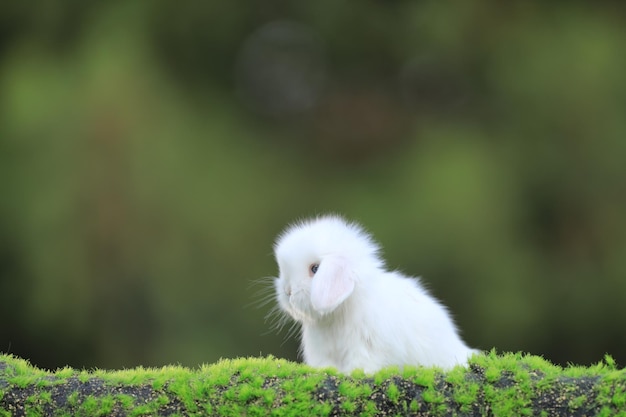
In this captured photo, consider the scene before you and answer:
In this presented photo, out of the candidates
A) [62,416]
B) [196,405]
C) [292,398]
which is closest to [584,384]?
[292,398]

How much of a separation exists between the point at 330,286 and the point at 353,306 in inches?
5.1

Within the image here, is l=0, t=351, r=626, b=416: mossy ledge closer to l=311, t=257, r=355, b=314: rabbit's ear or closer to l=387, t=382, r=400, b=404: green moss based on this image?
l=387, t=382, r=400, b=404: green moss

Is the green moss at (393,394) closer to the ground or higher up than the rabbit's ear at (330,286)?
closer to the ground

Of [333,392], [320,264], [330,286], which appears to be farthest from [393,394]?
[320,264]

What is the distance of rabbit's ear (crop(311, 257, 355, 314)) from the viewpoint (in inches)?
94.0

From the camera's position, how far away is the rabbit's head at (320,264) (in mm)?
2408

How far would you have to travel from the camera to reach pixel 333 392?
2.02 m

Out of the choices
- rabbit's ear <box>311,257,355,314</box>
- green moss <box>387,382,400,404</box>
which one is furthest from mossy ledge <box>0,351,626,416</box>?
rabbit's ear <box>311,257,355,314</box>

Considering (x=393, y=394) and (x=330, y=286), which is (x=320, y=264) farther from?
(x=393, y=394)

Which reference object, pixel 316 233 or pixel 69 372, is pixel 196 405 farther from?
pixel 316 233

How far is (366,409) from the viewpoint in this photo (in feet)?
6.52

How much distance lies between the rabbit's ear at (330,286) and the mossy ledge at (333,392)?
32cm

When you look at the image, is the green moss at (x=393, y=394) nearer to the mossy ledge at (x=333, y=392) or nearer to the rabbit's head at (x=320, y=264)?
the mossy ledge at (x=333, y=392)

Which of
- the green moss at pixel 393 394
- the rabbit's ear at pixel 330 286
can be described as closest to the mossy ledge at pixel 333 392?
the green moss at pixel 393 394
